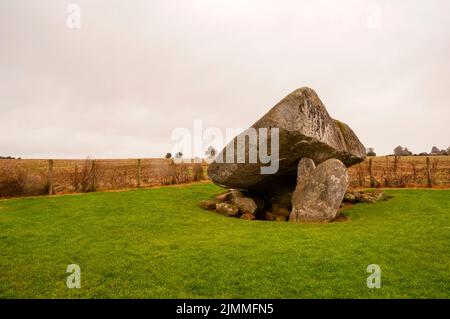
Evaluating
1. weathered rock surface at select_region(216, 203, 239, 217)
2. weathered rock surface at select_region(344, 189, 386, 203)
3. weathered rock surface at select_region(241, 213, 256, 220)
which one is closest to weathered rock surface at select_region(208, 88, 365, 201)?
weathered rock surface at select_region(216, 203, 239, 217)

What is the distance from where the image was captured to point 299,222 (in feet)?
42.5

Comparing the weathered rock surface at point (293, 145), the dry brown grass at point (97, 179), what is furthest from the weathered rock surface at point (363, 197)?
the dry brown grass at point (97, 179)

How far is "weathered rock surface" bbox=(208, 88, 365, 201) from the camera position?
1328 cm

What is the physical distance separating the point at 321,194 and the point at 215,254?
6.49 m

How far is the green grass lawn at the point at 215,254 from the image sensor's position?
6.36m

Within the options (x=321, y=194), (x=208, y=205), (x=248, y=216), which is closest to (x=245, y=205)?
(x=248, y=216)

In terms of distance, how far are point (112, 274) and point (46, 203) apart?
10.9 meters

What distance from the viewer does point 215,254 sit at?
8.34 meters

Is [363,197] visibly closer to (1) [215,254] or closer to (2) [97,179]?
(1) [215,254]

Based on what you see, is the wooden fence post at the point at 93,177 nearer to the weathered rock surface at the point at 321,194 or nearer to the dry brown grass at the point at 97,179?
the dry brown grass at the point at 97,179
